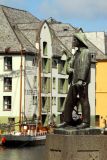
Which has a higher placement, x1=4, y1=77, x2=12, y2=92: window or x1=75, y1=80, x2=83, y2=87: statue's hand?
x1=4, y1=77, x2=12, y2=92: window

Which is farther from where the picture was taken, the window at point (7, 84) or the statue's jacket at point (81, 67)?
the window at point (7, 84)

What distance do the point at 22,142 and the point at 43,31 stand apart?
22636 mm

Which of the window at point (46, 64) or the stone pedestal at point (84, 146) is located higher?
the window at point (46, 64)

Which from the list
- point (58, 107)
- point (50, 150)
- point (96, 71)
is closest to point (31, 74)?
point (58, 107)

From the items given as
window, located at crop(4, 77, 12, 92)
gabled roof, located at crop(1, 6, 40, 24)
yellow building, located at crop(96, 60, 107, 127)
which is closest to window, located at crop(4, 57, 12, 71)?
window, located at crop(4, 77, 12, 92)

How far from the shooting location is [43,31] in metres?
94.8

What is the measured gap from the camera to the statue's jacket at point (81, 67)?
17.0 m

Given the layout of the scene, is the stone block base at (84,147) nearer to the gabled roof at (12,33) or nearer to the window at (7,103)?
the window at (7,103)

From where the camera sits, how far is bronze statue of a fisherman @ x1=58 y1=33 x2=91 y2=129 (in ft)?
55.8

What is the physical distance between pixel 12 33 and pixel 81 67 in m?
77.0

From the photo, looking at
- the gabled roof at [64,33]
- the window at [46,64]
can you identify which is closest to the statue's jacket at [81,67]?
the window at [46,64]

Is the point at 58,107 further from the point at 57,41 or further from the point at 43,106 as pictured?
the point at 57,41

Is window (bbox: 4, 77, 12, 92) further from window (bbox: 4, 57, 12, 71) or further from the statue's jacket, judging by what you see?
the statue's jacket

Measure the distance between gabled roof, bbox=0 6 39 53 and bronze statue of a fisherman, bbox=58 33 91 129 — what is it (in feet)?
239
